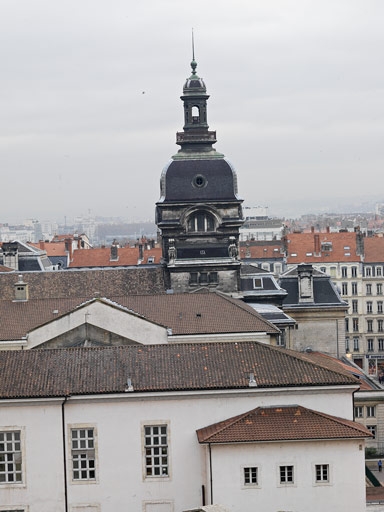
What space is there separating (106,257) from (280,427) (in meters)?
93.7

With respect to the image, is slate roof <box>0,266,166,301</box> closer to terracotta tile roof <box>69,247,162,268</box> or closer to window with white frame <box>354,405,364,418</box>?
window with white frame <box>354,405,364,418</box>

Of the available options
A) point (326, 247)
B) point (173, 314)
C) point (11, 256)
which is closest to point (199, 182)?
point (11, 256)

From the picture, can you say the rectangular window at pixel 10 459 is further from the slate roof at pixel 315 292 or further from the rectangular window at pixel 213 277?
the slate roof at pixel 315 292

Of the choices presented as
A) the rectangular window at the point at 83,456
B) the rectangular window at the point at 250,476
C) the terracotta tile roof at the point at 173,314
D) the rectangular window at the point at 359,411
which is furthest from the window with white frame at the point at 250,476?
the rectangular window at the point at 359,411

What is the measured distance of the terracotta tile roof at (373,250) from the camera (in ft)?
380

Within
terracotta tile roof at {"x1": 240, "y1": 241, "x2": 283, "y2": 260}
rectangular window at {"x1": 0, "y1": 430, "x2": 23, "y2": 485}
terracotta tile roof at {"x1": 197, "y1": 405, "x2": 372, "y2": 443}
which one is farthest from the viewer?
terracotta tile roof at {"x1": 240, "y1": 241, "x2": 283, "y2": 260}

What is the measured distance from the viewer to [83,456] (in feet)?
138

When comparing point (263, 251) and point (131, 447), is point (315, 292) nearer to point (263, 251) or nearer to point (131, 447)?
point (263, 251)

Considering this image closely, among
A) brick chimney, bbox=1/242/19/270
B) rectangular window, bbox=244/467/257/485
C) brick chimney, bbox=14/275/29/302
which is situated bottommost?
rectangular window, bbox=244/467/257/485

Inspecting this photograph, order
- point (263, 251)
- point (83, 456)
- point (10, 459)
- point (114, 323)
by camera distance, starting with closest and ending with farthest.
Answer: point (10, 459) → point (83, 456) → point (114, 323) → point (263, 251)

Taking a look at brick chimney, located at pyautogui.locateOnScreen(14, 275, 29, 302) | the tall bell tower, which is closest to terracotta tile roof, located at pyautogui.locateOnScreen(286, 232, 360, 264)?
the tall bell tower

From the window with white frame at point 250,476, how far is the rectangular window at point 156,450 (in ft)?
8.58

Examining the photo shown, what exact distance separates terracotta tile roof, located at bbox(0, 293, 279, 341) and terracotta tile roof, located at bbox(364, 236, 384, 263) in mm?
50809

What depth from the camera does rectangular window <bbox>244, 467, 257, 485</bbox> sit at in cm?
4116
